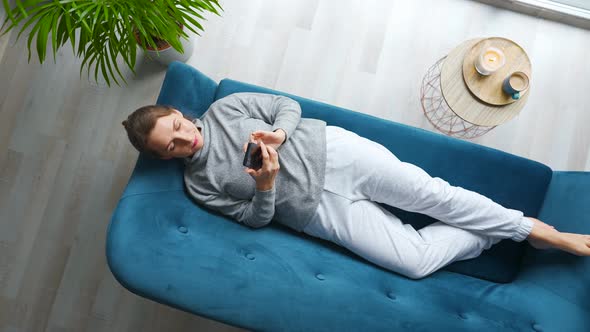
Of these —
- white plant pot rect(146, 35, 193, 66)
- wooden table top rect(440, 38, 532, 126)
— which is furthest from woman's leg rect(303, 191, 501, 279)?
white plant pot rect(146, 35, 193, 66)

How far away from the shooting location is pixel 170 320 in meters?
1.86

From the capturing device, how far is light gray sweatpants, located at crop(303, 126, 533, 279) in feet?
4.75

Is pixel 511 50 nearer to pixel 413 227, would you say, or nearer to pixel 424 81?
pixel 424 81

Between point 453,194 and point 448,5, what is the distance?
3.78ft

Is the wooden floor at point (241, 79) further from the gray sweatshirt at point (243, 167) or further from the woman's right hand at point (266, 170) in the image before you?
the woman's right hand at point (266, 170)

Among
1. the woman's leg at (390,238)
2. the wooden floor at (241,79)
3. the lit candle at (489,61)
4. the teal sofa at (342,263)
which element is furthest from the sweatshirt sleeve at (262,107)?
the lit candle at (489,61)

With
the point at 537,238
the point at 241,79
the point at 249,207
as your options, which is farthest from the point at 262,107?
the point at 537,238

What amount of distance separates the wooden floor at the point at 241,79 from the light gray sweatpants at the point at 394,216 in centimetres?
57

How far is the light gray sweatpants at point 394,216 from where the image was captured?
1.45m

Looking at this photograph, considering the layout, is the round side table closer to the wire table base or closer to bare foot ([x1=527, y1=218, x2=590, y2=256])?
the wire table base

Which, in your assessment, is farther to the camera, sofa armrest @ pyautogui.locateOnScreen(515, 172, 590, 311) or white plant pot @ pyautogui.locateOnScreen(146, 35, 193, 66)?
white plant pot @ pyautogui.locateOnScreen(146, 35, 193, 66)

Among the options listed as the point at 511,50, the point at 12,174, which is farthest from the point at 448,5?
the point at 12,174

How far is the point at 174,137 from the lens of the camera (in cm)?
136

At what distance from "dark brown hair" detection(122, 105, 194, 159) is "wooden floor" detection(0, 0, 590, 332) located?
0.64m
